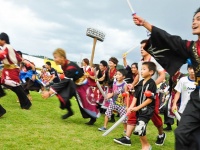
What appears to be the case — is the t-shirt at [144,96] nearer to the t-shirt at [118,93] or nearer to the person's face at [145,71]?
the person's face at [145,71]

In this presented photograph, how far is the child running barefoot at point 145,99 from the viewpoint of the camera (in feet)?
15.7

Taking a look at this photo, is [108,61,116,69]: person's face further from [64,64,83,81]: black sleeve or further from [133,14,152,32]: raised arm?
[133,14,152,32]: raised arm

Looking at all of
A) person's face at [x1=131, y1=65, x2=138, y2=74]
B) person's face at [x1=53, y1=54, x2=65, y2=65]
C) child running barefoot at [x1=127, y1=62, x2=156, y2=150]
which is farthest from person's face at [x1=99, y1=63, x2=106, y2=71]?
child running barefoot at [x1=127, y1=62, x2=156, y2=150]

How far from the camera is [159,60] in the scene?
11.9 ft

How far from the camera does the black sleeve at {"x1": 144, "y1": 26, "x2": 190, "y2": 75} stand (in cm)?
339

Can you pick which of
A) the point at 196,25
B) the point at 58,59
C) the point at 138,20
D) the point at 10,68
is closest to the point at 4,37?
the point at 10,68

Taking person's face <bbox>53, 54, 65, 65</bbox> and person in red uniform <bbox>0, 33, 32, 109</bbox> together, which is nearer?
person's face <bbox>53, 54, 65, 65</bbox>

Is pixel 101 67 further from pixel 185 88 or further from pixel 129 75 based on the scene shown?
pixel 185 88

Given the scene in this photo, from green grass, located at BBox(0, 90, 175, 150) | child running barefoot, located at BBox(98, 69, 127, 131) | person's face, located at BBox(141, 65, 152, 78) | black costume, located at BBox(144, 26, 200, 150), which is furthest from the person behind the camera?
child running barefoot, located at BBox(98, 69, 127, 131)

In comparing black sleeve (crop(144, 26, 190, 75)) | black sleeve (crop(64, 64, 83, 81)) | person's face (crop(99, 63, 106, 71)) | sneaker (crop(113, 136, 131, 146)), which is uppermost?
black sleeve (crop(144, 26, 190, 75))

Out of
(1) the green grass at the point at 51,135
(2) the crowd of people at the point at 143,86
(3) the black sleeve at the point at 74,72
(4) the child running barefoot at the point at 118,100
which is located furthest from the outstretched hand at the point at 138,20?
(3) the black sleeve at the point at 74,72

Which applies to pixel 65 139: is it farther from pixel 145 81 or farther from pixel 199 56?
pixel 199 56

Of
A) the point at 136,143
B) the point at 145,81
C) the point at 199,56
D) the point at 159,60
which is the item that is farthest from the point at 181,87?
the point at 199,56

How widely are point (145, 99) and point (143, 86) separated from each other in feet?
0.73
